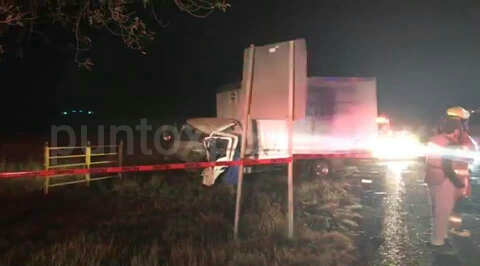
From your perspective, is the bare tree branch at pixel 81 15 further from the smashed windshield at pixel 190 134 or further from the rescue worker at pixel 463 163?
the smashed windshield at pixel 190 134

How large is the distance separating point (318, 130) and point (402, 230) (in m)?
7.56

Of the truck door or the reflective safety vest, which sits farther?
the truck door

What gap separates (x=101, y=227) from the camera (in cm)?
823

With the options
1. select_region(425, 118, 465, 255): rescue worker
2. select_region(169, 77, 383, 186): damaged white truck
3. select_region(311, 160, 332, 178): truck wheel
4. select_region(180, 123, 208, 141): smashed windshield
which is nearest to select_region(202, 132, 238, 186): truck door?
select_region(169, 77, 383, 186): damaged white truck

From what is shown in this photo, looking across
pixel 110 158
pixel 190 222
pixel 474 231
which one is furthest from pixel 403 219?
pixel 110 158

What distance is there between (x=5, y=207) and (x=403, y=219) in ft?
22.5

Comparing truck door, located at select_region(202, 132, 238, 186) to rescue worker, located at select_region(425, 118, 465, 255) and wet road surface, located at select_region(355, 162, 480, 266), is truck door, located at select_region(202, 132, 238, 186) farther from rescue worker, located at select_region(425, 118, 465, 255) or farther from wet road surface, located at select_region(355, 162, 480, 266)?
rescue worker, located at select_region(425, 118, 465, 255)

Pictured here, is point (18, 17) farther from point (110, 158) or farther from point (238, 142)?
point (110, 158)

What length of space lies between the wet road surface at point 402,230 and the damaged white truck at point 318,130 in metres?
1.93

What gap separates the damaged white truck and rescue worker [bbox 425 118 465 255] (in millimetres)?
6998

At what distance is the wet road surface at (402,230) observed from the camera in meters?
6.92

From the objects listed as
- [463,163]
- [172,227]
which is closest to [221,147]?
[172,227]

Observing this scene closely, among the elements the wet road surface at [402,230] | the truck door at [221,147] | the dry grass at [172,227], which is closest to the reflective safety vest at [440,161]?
the wet road surface at [402,230]

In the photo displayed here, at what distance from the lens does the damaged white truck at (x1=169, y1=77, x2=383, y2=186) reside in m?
14.2
